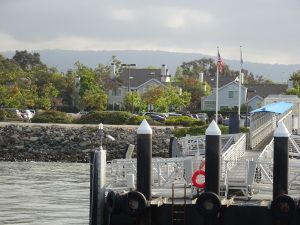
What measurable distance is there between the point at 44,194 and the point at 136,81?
89.5 meters

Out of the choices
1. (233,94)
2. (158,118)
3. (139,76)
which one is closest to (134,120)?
(158,118)

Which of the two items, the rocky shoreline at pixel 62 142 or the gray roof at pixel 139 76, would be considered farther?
the gray roof at pixel 139 76

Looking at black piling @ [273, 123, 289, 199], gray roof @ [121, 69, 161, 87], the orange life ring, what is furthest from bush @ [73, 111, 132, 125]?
black piling @ [273, 123, 289, 199]

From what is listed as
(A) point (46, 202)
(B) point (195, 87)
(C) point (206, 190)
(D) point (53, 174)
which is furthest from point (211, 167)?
(B) point (195, 87)

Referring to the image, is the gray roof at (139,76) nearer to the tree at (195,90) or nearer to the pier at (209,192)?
the tree at (195,90)

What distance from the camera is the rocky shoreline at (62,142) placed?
58.6 metres

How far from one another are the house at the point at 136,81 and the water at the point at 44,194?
6849 centimetres

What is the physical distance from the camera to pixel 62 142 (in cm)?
6344

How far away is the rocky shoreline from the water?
21.4 feet

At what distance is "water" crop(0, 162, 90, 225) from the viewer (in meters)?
29.0

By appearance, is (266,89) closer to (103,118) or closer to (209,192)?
(103,118)

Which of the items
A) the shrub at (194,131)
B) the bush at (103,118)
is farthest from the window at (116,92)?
the shrub at (194,131)

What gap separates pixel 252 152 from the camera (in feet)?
104

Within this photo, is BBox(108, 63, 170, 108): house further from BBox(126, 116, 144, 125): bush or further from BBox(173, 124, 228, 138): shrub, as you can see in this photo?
BBox(173, 124, 228, 138): shrub
